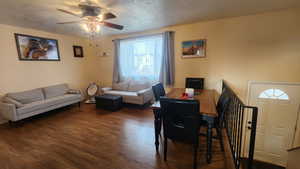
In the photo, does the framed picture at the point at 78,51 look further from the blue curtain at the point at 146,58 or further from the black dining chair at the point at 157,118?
the black dining chair at the point at 157,118

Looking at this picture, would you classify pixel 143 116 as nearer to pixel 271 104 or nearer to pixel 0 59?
pixel 271 104

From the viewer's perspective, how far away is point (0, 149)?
2213mm

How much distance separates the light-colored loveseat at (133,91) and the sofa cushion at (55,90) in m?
1.25

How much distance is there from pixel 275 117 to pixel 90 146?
405cm

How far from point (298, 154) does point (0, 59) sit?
21.5 feet

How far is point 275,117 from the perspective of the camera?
9.93 ft

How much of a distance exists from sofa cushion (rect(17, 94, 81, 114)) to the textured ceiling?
1.98 m

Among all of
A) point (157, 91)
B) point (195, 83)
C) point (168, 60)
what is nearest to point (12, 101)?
point (157, 91)

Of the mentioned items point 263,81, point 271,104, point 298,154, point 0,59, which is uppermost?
point 0,59

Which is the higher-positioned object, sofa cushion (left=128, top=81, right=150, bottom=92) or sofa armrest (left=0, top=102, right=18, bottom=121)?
sofa cushion (left=128, top=81, right=150, bottom=92)

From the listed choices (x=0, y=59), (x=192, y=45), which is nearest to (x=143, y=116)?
(x=192, y=45)

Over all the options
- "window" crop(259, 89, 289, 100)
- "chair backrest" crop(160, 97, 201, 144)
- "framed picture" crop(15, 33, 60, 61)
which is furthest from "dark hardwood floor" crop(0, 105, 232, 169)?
"window" crop(259, 89, 289, 100)

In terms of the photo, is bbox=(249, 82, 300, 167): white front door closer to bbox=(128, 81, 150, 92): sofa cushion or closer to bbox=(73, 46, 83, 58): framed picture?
bbox=(128, 81, 150, 92): sofa cushion

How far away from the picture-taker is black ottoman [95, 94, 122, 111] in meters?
3.88
